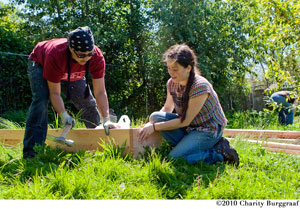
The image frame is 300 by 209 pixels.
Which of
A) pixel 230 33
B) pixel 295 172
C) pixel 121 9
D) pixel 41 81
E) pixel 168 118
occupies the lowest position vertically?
pixel 295 172

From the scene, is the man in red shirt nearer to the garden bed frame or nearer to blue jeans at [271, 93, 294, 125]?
the garden bed frame

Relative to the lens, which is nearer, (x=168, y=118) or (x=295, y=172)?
(x=295, y=172)

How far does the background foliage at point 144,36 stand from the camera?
25.9ft

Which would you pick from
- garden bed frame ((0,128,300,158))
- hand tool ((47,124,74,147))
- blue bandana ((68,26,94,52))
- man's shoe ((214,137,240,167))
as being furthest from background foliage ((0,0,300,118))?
man's shoe ((214,137,240,167))

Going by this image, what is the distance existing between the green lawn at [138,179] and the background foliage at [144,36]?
4.83m

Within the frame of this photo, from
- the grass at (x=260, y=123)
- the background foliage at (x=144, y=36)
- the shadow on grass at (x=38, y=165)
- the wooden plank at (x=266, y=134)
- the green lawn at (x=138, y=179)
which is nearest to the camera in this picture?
the green lawn at (x=138, y=179)

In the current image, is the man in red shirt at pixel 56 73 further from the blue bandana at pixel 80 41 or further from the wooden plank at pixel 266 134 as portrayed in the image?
the wooden plank at pixel 266 134

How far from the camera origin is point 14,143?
12.0 ft

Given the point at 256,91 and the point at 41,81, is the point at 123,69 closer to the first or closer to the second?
the point at 41,81

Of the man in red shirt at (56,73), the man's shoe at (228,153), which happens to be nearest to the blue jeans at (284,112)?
the man's shoe at (228,153)

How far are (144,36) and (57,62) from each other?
21.2 feet

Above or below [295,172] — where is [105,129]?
above

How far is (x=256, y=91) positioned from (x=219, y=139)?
12.1m

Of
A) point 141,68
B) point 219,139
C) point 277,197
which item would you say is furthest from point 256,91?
point 277,197
